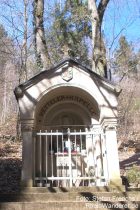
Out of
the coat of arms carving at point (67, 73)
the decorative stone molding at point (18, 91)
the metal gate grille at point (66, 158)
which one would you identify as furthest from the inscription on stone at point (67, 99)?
the decorative stone molding at point (18, 91)

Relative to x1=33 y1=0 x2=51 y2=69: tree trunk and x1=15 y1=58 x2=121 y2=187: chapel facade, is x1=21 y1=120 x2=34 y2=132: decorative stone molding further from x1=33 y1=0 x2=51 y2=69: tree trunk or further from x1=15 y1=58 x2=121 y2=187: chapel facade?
x1=33 y1=0 x2=51 y2=69: tree trunk

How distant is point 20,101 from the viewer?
9789 millimetres

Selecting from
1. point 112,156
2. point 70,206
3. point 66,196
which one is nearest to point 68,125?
point 112,156

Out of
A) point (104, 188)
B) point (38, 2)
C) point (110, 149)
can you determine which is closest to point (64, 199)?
point (104, 188)

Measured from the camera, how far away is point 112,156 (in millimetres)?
9555

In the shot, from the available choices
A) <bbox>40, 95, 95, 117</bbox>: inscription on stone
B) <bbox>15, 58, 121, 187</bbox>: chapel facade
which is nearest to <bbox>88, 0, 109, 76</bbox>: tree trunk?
<bbox>40, 95, 95, 117</bbox>: inscription on stone

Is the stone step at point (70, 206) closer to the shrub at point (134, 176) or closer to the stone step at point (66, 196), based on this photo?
the stone step at point (66, 196)

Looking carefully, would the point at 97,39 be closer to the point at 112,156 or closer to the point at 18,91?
the point at 18,91

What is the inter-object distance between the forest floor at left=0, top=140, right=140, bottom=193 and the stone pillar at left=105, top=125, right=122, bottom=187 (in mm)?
3246

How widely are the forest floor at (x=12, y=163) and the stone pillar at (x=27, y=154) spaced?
138 centimetres

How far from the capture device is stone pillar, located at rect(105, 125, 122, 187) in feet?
30.7

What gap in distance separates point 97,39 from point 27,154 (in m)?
6.49

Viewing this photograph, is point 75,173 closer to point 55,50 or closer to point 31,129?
point 31,129

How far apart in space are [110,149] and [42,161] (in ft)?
8.24
